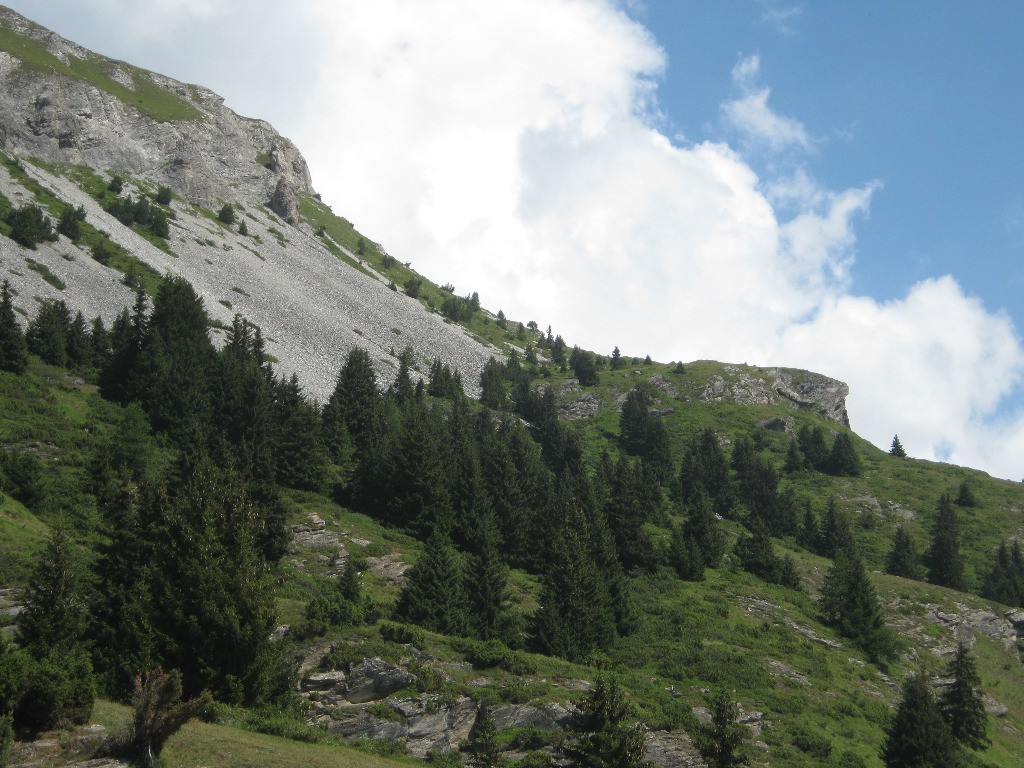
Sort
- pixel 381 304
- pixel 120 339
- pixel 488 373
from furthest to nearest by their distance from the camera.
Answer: pixel 381 304 < pixel 488 373 < pixel 120 339

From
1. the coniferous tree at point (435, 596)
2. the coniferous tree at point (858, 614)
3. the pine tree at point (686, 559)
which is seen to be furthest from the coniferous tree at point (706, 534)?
the coniferous tree at point (435, 596)

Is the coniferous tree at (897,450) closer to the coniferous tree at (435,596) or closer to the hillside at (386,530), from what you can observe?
the hillside at (386,530)

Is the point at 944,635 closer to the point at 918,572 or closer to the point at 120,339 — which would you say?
the point at 918,572

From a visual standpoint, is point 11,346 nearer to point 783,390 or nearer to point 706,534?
point 706,534

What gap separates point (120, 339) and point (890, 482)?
11608 cm

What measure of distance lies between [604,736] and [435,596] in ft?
64.0

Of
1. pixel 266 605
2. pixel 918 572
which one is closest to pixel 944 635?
pixel 918 572

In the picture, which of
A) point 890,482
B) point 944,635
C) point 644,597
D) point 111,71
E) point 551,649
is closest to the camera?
point 551,649

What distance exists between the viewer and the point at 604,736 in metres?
31.3

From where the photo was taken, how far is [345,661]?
3869cm

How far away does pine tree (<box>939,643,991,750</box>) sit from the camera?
2132 inches

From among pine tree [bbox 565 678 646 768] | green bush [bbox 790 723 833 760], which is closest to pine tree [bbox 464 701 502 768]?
pine tree [bbox 565 678 646 768]

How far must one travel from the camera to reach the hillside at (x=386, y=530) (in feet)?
110

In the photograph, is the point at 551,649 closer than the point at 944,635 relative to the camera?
Yes
